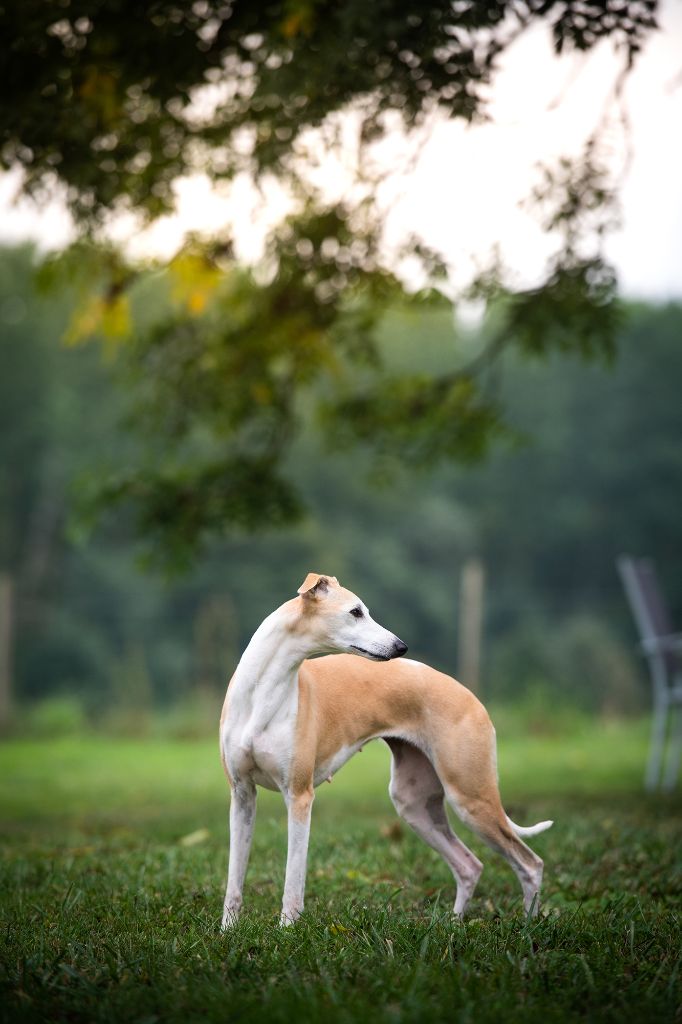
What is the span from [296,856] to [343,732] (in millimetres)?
495

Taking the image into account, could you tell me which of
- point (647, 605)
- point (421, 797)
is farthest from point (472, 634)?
point (421, 797)

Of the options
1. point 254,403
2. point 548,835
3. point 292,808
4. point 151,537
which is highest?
point 254,403

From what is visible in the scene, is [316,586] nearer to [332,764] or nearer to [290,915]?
[332,764]

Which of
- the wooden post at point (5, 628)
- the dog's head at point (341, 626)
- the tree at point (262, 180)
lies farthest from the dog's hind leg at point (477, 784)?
the wooden post at point (5, 628)

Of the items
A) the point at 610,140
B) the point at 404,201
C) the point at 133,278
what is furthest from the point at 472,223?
the point at 133,278

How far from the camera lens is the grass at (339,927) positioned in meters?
2.79

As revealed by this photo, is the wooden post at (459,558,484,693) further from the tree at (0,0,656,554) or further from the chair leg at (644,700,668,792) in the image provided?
the tree at (0,0,656,554)

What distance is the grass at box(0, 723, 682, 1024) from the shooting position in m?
2.79

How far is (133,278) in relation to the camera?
814 centimetres

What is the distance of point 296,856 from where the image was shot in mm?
3863

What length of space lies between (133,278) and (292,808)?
5.30 meters

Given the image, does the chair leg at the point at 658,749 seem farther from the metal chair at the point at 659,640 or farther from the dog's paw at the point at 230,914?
the dog's paw at the point at 230,914

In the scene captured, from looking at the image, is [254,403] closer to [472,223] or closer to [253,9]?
[472,223]

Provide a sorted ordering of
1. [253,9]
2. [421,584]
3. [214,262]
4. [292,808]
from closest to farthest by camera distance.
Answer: [292,808] → [253,9] → [214,262] → [421,584]
